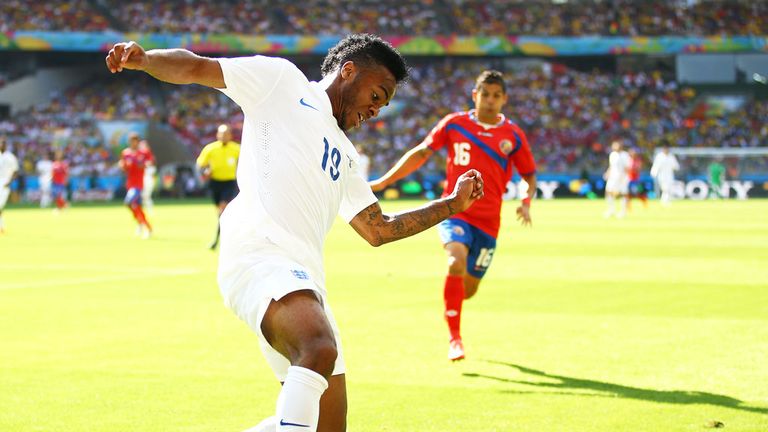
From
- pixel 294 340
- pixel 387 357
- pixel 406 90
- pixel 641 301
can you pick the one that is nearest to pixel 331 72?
pixel 294 340

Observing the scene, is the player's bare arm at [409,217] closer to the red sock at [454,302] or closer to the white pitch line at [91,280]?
the red sock at [454,302]

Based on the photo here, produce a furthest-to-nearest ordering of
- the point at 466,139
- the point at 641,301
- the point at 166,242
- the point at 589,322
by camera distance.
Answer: the point at 166,242, the point at 641,301, the point at 589,322, the point at 466,139

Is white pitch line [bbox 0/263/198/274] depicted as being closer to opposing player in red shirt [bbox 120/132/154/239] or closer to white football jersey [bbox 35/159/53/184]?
opposing player in red shirt [bbox 120/132/154/239]

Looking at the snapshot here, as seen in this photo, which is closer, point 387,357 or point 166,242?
point 387,357

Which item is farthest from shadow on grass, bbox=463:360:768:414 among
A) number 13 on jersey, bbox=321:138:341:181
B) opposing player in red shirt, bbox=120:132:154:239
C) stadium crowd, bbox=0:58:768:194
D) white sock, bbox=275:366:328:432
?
stadium crowd, bbox=0:58:768:194

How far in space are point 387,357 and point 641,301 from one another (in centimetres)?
489

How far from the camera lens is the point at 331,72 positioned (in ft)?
17.5

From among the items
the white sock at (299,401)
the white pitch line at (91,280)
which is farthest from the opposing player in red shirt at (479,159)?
the white pitch line at (91,280)

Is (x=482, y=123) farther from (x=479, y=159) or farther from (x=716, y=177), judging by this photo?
(x=716, y=177)

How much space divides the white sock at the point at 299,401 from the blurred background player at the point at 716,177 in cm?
4761

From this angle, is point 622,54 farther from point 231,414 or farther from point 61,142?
point 231,414

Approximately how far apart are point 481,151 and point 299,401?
5.99m

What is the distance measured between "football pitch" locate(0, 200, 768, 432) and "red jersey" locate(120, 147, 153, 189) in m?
5.46

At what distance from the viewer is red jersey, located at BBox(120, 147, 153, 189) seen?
25547 mm
